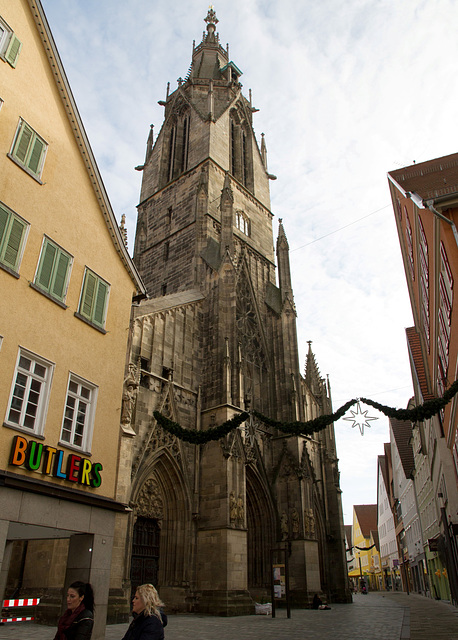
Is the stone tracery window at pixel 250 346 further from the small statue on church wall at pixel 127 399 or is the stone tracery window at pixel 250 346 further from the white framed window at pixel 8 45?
the white framed window at pixel 8 45

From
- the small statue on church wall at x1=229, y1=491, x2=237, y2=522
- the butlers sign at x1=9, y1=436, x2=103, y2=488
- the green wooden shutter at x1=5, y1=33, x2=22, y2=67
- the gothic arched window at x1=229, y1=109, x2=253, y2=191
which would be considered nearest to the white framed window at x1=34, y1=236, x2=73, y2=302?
the butlers sign at x1=9, y1=436, x2=103, y2=488

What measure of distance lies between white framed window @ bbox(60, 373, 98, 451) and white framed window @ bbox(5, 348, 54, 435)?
0.57 metres

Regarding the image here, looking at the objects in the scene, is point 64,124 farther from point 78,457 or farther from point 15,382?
point 78,457

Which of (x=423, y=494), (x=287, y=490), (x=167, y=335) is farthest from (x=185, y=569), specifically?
(x=423, y=494)

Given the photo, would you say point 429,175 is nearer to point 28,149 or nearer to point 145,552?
point 28,149

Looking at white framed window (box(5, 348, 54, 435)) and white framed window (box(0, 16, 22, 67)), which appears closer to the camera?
white framed window (box(5, 348, 54, 435))

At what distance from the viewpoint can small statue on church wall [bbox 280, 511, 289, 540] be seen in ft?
67.4

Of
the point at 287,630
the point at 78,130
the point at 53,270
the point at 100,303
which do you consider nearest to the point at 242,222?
the point at 78,130

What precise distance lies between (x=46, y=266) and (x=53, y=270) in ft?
0.62

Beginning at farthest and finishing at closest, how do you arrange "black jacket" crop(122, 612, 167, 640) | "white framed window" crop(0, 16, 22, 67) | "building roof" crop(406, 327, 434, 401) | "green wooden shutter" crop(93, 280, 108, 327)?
"building roof" crop(406, 327, 434, 401)
"green wooden shutter" crop(93, 280, 108, 327)
"white framed window" crop(0, 16, 22, 67)
"black jacket" crop(122, 612, 167, 640)

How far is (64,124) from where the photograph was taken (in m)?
10.9

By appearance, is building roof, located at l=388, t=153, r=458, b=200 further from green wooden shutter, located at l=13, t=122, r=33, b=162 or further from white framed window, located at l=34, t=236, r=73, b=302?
green wooden shutter, located at l=13, t=122, r=33, b=162

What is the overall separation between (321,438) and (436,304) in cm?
1405

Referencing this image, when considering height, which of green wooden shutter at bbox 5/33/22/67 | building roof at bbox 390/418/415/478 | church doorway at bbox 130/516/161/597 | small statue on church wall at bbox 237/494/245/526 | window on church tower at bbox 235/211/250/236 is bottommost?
church doorway at bbox 130/516/161/597
